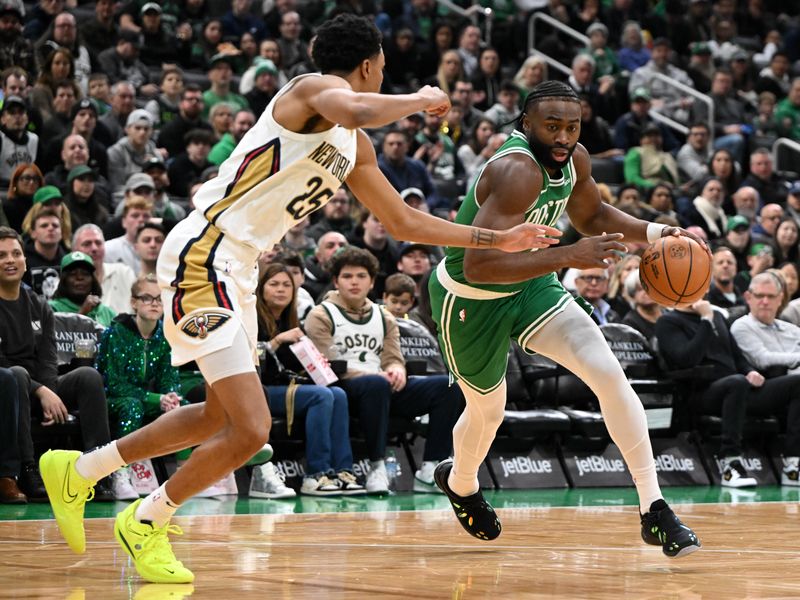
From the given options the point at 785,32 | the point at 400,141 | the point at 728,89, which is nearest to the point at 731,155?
the point at 728,89

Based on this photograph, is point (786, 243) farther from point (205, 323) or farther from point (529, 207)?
point (205, 323)

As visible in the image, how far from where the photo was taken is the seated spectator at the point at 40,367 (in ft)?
26.2

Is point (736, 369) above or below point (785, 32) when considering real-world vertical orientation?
above

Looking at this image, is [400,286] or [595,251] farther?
[400,286]

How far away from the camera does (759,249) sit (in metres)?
13.2

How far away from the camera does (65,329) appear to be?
8.75 meters

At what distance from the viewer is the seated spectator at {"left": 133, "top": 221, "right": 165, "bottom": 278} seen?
9.76 metres

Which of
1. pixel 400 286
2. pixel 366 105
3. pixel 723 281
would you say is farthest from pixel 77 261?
pixel 723 281

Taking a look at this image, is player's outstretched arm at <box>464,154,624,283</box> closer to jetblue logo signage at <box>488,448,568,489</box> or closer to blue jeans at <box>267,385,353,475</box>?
blue jeans at <box>267,385,353,475</box>

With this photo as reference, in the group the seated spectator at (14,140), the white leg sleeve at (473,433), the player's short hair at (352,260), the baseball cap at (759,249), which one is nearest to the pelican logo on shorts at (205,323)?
the white leg sleeve at (473,433)

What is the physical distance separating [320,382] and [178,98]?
5662mm

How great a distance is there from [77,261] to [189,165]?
3528 mm

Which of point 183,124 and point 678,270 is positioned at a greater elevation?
point 678,270

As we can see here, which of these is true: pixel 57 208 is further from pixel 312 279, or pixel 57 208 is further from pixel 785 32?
pixel 785 32
